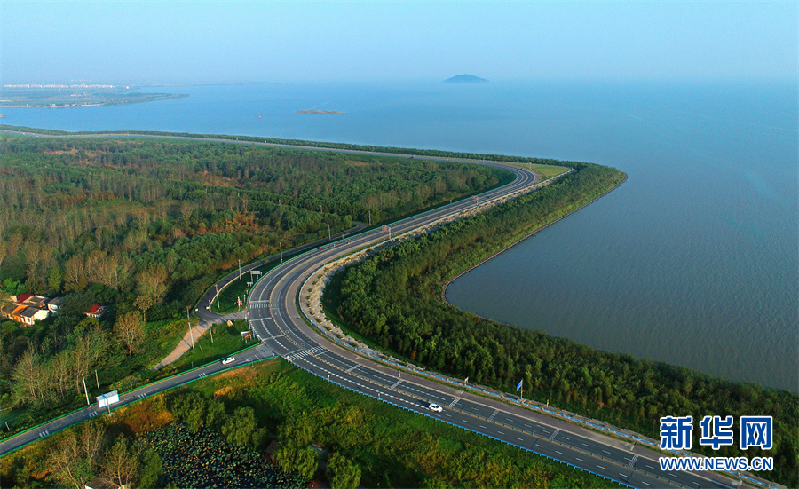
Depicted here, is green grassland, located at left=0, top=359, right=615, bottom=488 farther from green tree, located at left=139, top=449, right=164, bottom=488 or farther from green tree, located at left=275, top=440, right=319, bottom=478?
green tree, located at left=139, top=449, right=164, bottom=488

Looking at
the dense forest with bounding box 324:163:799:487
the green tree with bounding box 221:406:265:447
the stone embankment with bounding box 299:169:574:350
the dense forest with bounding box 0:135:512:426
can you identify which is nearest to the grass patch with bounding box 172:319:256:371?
the dense forest with bounding box 0:135:512:426

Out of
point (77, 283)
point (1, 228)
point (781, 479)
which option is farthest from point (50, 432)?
point (1, 228)

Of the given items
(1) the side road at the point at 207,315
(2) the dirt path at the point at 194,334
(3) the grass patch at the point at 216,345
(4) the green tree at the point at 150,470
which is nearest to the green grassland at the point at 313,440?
(4) the green tree at the point at 150,470

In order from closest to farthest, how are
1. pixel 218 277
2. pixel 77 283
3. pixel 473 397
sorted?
pixel 473 397, pixel 77 283, pixel 218 277

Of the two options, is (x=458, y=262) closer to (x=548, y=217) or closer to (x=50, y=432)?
(x=548, y=217)

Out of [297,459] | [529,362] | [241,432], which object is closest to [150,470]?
[241,432]
